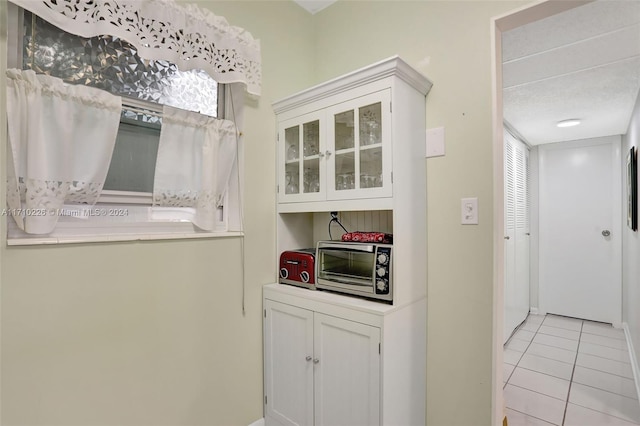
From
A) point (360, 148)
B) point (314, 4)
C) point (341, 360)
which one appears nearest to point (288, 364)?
point (341, 360)

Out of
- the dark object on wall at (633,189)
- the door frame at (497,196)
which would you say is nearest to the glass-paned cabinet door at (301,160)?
the door frame at (497,196)

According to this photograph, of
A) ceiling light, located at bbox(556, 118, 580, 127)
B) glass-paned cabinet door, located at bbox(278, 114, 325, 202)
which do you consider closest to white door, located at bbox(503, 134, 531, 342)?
ceiling light, located at bbox(556, 118, 580, 127)

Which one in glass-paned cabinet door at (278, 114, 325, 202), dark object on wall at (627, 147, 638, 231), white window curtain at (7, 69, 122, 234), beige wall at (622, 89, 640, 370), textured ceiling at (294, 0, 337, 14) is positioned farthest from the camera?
beige wall at (622, 89, 640, 370)

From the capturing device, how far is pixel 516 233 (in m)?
3.79

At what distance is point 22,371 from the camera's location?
1.18 meters

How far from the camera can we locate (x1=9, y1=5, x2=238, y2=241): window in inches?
51.2

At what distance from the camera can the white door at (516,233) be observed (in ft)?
11.4

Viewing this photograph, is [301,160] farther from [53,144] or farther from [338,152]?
[53,144]

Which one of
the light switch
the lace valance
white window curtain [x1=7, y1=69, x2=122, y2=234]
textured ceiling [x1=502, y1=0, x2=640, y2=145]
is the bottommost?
the light switch

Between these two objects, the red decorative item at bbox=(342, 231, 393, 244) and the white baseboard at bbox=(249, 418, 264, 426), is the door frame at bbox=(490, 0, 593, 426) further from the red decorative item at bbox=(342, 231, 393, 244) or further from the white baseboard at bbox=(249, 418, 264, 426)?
the white baseboard at bbox=(249, 418, 264, 426)

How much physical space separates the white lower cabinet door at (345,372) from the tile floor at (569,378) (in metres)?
1.33

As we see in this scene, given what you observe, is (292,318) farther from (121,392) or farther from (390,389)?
(121,392)

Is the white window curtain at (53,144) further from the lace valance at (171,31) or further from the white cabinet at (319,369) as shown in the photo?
the white cabinet at (319,369)

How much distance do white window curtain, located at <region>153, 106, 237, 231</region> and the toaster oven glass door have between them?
0.62 metres
